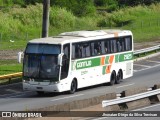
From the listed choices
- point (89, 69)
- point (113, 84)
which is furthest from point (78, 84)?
point (113, 84)

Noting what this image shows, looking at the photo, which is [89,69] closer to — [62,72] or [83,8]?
[62,72]

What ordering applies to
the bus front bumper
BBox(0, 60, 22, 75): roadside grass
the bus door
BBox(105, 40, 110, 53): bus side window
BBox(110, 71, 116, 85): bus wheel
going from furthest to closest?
BBox(0, 60, 22, 75): roadside grass < BBox(110, 71, 116, 85): bus wheel < BBox(105, 40, 110, 53): bus side window < the bus door < the bus front bumper

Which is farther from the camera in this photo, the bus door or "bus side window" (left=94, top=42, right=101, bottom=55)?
"bus side window" (left=94, top=42, right=101, bottom=55)

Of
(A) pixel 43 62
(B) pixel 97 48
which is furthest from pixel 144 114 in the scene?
(B) pixel 97 48

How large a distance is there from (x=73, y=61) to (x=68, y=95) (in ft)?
5.73

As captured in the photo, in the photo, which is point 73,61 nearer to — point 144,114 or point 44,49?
point 44,49

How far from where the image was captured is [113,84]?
33.2m

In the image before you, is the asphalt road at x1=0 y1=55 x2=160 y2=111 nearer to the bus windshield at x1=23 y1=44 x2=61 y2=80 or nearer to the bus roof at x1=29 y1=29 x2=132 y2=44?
the bus windshield at x1=23 y1=44 x2=61 y2=80

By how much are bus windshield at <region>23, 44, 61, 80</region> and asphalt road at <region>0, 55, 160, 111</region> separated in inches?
44.9

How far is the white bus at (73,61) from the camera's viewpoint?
2817 centimetres

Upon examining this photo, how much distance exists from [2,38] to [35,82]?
989 inches

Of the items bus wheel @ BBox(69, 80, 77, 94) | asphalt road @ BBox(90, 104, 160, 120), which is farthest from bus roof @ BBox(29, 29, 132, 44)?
asphalt road @ BBox(90, 104, 160, 120)

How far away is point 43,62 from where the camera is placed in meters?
28.3

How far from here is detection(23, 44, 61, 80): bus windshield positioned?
28.2 meters
